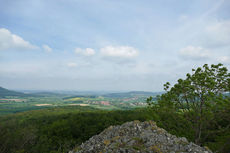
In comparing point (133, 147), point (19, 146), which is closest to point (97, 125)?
point (19, 146)

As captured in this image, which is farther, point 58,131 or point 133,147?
point 58,131

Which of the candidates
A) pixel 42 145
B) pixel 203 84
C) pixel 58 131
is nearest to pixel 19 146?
pixel 42 145

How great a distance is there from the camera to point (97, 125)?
164 feet

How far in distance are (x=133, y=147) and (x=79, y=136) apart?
42694 mm

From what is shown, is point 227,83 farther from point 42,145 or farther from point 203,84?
point 42,145

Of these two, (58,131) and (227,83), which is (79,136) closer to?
(58,131)

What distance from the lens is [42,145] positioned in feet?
122

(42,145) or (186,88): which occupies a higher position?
(186,88)

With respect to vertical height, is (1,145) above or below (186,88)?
below

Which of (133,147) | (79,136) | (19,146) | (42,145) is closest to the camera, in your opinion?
(133,147)

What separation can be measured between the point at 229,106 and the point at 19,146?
40.7 m

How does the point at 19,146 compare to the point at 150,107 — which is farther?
the point at 19,146

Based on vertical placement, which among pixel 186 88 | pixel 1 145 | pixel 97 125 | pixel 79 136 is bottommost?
pixel 79 136

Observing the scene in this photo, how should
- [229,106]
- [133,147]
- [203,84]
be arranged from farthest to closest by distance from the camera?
1. [203,84]
2. [229,106]
3. [133,147]
